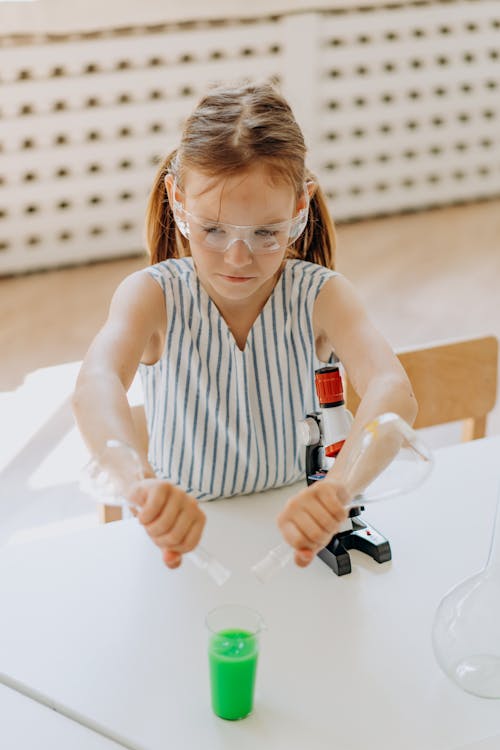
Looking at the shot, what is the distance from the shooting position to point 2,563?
1.10 m

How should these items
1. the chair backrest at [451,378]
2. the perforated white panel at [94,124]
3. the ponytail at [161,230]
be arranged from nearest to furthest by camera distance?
the ponytail at [161,230], the chair backrest at [451,378], the perforated white panel at [94,124]

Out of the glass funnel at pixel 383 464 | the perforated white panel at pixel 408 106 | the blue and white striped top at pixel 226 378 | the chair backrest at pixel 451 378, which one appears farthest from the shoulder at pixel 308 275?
the perforated white panel at pixel 408 106

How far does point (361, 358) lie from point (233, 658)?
0.51 m

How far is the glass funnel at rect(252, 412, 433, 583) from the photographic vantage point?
0.87 m

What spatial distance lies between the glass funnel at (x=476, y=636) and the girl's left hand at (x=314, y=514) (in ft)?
0.51

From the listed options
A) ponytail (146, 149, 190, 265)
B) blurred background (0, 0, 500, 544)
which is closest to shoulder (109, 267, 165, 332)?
ponytail (146, 149, 190, 265)

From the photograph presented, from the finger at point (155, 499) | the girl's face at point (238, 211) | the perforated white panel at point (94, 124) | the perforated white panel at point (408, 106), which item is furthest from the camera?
the perforated white panel at point (408, 106)

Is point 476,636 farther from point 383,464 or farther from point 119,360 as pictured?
point 119,360

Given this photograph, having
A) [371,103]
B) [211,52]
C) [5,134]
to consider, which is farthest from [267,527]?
[371,103]

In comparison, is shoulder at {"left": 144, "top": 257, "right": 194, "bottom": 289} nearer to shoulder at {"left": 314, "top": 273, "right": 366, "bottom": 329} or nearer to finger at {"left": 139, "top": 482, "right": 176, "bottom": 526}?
shoulder at {"left": 314, "top": 273, "right": 366, "bottom": 329}

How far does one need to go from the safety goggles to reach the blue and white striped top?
0.52 feet

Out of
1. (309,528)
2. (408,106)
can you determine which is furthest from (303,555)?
(408,106)

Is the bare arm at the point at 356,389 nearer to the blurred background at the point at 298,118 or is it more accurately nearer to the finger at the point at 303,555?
the finger at the point at 303,555

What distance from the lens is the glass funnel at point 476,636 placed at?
35.4 inches
